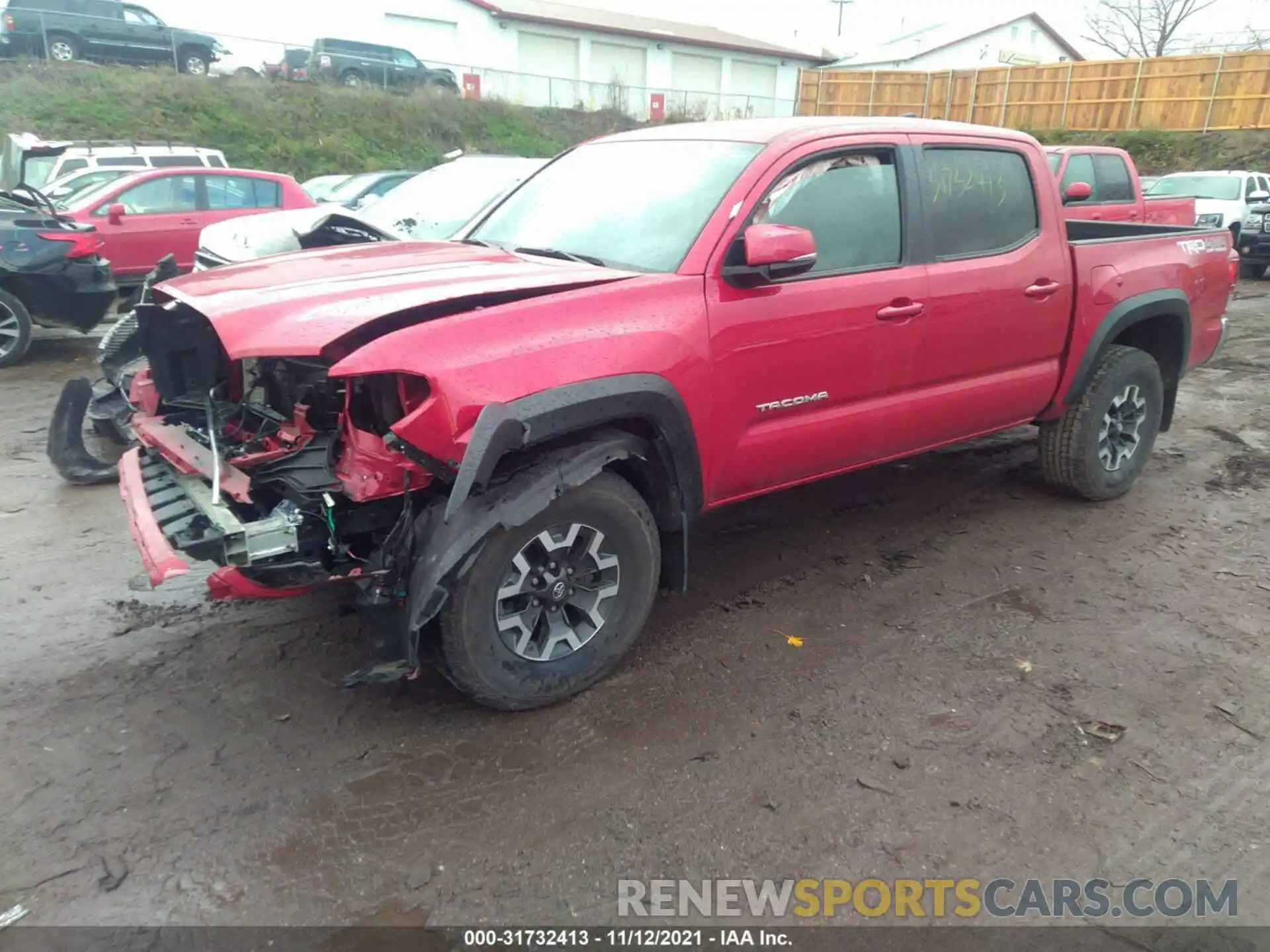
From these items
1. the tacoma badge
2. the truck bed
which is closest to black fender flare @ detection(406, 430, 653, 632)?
the tacoma badge

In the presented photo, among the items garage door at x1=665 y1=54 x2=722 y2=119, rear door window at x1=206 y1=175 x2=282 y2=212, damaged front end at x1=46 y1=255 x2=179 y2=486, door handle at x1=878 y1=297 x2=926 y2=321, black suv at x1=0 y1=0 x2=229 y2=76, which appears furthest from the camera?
garage door at x1=665 y1=54 x2=722 y2=119

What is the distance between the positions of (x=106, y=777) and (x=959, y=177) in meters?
4.10

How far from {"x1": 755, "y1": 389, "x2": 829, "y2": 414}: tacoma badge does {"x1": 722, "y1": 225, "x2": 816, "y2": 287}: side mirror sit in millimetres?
469

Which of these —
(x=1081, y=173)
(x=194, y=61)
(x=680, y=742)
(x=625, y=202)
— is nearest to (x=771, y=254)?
(x=625, y=202)

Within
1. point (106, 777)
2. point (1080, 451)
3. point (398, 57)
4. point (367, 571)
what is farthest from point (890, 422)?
point (398, 57)

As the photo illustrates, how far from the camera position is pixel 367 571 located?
2.88 meters

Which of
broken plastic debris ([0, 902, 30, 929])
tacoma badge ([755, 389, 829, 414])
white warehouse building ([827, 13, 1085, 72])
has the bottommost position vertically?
broken plastic debris ([0, 902, 30, 929])

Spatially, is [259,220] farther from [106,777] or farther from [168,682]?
[106,777]

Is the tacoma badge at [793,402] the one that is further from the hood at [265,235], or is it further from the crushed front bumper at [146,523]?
the hood at [265,235]

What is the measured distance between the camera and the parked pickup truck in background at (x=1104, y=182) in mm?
11594

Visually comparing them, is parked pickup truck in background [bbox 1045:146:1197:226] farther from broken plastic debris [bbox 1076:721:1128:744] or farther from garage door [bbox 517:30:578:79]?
garage door [bbox 517:30:578:79]

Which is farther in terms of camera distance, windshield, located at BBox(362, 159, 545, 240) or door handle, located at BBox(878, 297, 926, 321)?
windshield, located at BBox(362, 159, 545, 240)

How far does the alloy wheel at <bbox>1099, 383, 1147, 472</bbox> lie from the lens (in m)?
5.02

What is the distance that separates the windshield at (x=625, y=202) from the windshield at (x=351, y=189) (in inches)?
402
